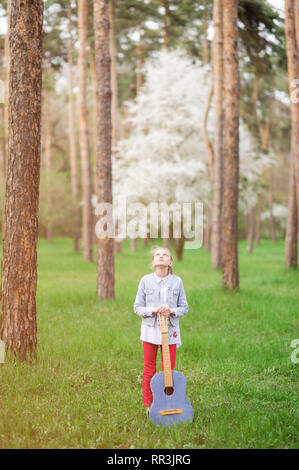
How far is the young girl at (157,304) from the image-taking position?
524cm

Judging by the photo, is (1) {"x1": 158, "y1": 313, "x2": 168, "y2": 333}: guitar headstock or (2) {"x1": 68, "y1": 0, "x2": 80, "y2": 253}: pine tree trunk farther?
(2) {"x1": 68, "y1": 0, "x2": 80, "y2": 253}: pine tree trunk

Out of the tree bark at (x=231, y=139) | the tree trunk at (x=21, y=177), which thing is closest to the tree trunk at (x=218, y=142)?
the tree bark at (x=231, y=139)

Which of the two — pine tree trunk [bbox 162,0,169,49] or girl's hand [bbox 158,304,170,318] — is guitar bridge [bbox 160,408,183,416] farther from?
pine tree trunk [bbox 162,0,169,49]

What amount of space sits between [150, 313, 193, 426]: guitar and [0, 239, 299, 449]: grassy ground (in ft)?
0.39

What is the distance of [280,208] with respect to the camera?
55.5 m

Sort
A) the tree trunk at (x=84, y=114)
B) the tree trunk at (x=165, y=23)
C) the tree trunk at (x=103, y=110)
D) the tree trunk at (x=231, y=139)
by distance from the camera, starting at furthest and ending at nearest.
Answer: the tree trunk at (x=165, y=23) < the tree trunk at (x=84, y=114) < the tree trunk at (x=231, y=139) < the tree trunk at (x=103, y=110)

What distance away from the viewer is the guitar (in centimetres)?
491

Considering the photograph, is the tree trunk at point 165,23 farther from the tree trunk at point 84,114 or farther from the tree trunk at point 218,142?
the tree trunk at point 218,142

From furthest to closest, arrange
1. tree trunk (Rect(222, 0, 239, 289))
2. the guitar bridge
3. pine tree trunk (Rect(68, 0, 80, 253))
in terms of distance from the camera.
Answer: pine tree trunk (Rect(68, 0, 80, 253)) → tree trunk (Rect(222, 0, 239, 289)) → the guitar bridge

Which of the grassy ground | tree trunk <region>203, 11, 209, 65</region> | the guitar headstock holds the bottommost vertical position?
the grassy ground

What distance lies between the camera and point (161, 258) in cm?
524

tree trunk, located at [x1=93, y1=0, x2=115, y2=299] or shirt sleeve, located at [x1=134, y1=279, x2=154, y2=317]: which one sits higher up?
tree trunk, located at [x1=93, y1=0, x2=115, y2=299]

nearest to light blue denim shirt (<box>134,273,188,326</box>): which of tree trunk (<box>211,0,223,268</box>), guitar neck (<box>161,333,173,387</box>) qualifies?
guitar neck (<box>161,333,173,387</box>)
